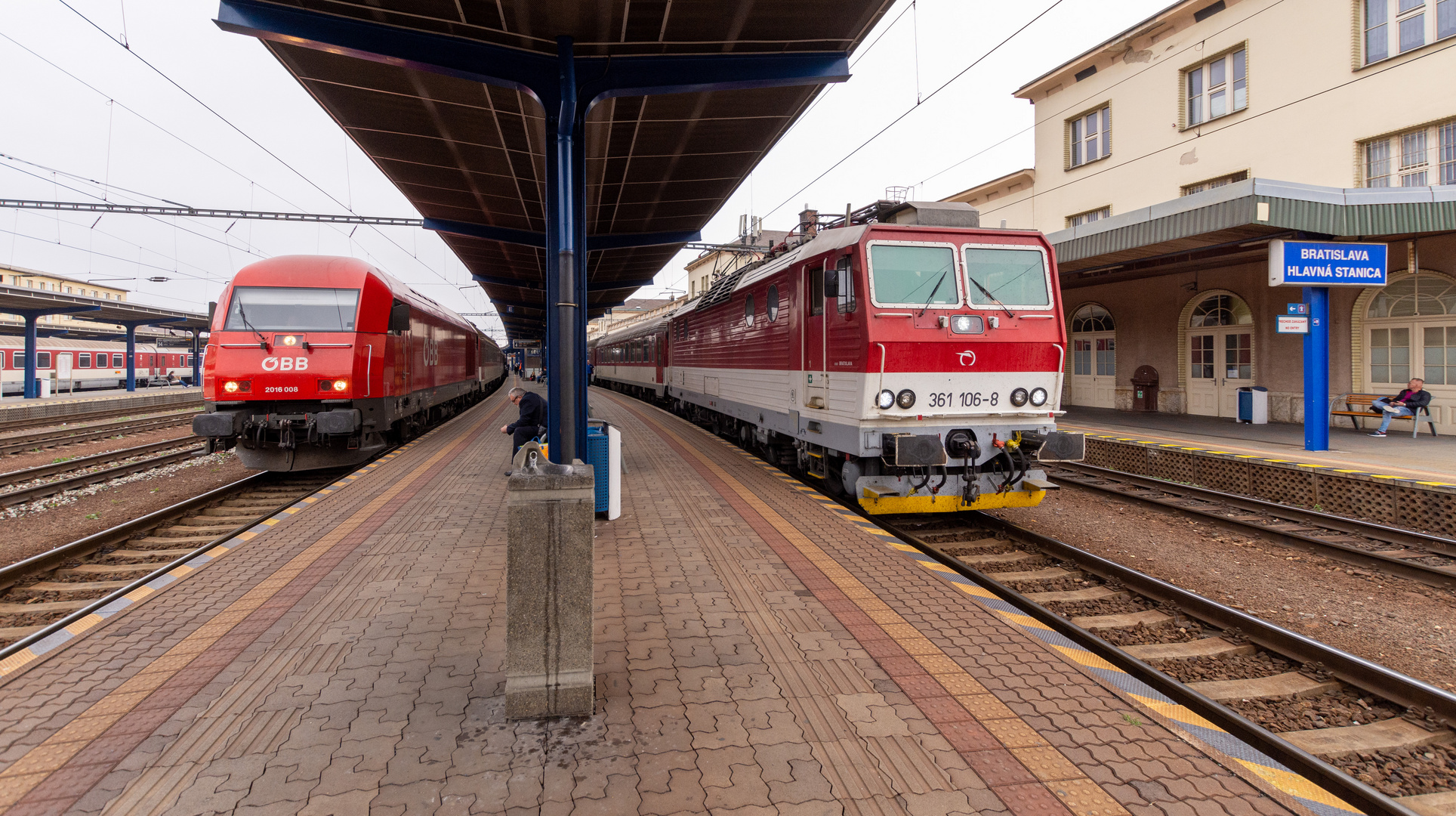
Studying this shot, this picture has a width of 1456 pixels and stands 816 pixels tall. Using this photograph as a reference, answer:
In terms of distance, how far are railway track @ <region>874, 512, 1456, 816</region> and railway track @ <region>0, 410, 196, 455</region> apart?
18499mm

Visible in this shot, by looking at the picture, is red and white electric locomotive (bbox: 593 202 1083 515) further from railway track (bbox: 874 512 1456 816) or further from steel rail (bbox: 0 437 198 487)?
steel rail (bbox: 0 437 198 487)

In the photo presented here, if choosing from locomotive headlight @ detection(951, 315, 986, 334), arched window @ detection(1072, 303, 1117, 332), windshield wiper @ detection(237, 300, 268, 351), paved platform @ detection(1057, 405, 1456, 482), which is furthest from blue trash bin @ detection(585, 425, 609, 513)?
arched window @ detection(1072, 303, 1117, 332)

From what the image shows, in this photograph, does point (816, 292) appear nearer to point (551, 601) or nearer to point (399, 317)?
point (551, 601)

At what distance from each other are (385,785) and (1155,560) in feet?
22.6

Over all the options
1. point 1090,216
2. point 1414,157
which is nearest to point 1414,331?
point 1414,157

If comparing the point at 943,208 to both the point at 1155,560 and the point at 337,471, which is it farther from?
the point at 337,471

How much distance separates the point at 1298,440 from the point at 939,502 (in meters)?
9.67

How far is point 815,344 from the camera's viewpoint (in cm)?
809

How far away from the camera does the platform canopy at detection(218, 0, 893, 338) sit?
629 cm

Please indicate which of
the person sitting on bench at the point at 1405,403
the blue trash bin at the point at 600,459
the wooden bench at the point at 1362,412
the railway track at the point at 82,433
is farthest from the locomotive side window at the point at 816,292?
the railway track at the point at 82,433

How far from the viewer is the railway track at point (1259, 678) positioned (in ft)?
10.6

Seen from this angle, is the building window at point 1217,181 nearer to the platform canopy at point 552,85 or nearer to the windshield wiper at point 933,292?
the platform canopy at point 552,85

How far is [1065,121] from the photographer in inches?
937

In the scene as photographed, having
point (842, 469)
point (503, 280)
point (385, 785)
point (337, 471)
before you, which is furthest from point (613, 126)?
point (503, 280)
